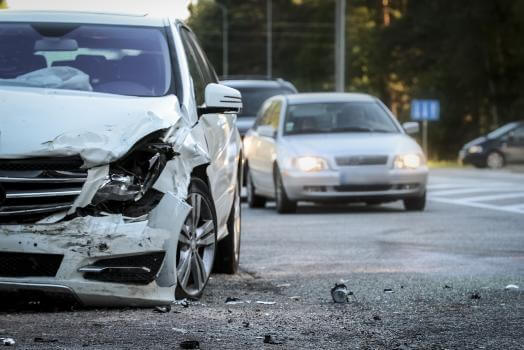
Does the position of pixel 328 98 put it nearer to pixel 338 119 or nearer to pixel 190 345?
pixel 338 119

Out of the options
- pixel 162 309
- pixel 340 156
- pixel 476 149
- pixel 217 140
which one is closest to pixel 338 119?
pixel 340 156

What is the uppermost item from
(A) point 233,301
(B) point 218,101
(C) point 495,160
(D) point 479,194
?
(B) point 218,101

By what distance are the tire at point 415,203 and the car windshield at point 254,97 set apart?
273 inches

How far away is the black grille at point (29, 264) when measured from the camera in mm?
7273

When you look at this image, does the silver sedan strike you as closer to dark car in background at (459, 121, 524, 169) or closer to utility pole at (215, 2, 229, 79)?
dark car in background at (459, 121, 524, 169)

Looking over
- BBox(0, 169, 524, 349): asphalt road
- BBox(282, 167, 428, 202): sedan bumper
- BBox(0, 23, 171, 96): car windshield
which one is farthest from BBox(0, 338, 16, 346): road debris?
BBox(282, 167, 428, 202): sedan bumper

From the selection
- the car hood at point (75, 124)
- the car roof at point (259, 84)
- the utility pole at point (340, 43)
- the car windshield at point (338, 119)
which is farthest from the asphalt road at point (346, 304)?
the utility pole at point (340, 43)

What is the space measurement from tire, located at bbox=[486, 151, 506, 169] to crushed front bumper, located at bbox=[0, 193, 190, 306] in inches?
1419

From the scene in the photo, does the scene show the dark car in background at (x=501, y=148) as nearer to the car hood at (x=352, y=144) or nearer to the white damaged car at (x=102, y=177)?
the car hood at (x=352, y=144)

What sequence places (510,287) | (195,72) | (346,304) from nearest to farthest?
(346,304), (510,287), (195,72)

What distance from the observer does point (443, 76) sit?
63.6m

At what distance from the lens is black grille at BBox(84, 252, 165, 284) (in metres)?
7.38

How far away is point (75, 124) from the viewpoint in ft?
24.5

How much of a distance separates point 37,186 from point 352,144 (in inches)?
421
